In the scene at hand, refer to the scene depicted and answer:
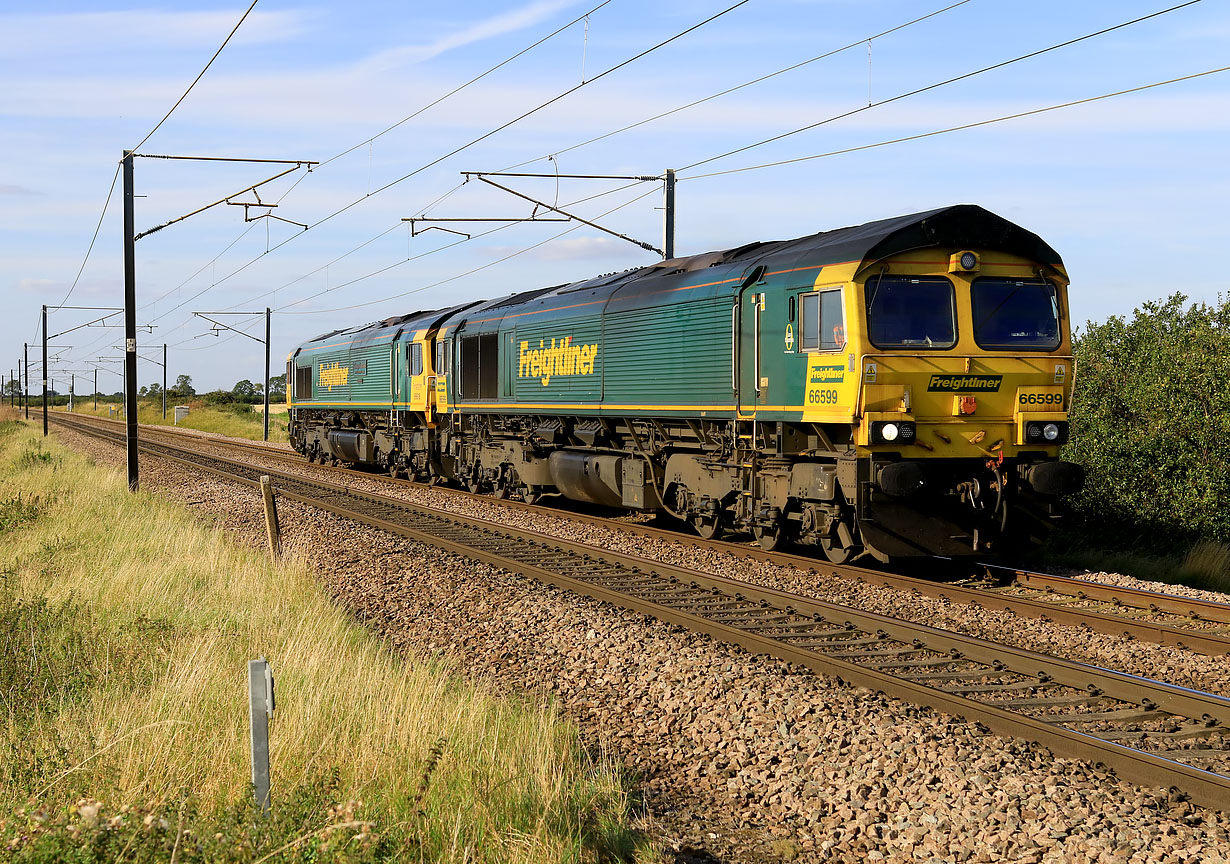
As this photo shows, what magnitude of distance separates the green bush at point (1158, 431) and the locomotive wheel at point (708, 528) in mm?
6384

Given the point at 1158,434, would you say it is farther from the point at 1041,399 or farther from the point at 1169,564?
the point at 1041,399

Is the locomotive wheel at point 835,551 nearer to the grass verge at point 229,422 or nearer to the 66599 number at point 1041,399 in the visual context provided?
the 66599 number at point 1041,399

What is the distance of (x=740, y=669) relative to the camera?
7695 millimetres

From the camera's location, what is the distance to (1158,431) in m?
16.1

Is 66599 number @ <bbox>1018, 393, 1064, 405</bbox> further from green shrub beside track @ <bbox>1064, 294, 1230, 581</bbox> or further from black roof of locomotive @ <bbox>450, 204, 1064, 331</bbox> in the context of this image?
green shrub beside track @ <bbox>1064, 294, 1230, 581</bbox>

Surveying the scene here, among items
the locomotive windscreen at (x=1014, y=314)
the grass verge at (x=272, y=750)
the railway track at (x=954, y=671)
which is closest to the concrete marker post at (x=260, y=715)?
the grass verge at (x=272, y=750)

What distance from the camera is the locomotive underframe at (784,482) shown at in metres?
11.3

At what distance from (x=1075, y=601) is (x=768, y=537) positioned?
3740 mm

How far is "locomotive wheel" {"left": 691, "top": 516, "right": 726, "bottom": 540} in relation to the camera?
47.2 ft

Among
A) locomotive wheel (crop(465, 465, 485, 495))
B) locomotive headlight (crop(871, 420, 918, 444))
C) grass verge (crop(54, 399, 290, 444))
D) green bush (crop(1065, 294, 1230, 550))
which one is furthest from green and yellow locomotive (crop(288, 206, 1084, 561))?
grass verge (crop(54, 399, 290, 444))

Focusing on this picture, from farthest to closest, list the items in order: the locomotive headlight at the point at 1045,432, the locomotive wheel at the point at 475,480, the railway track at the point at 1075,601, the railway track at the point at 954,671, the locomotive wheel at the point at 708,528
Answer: the locomotive wheel at the point at 475,480 < the locomotive wheel at the point at 708,528 < the locomotive headlight at the point at 1045,432 < the railway track at the point at 1075,601 < the railway track at the point at 954,671

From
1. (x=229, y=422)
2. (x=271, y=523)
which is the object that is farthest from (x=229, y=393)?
(x=271, y=523)

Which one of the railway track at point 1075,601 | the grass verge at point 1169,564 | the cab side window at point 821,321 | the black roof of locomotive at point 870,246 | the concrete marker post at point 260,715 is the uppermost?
the black roof of locomotive at point 870,246

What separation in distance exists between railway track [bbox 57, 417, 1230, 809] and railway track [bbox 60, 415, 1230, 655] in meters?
1.56
